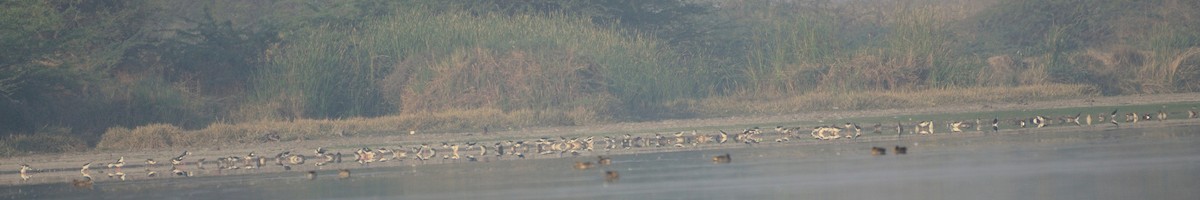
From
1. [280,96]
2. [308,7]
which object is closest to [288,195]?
[280,96]

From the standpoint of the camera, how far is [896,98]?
36.8m

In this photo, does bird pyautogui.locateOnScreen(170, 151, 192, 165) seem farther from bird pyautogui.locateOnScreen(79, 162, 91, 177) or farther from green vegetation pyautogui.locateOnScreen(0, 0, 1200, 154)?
green vegetation pyautogui.locateOnScreen(0, 0, 1200, 154)

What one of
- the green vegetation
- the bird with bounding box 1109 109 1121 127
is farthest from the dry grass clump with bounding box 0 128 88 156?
the bird with bounding box 1109 109 1121 127

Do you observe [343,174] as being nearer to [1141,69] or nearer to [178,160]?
[178,160]

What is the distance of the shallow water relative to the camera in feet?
56.1

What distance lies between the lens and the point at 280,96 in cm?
3647

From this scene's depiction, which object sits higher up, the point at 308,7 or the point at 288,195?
the point at 308,7

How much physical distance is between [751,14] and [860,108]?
45.6 feet

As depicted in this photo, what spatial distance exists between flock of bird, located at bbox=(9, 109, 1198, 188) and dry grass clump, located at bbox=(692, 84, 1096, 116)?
5463 millimetres

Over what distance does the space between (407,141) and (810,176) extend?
13209 millimetres

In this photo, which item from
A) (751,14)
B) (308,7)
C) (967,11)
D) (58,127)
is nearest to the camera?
(58,127)

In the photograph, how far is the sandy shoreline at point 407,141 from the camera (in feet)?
83.8

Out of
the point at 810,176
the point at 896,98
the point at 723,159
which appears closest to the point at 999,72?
the point at 896,98

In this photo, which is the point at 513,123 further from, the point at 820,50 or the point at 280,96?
the point at 820,50
